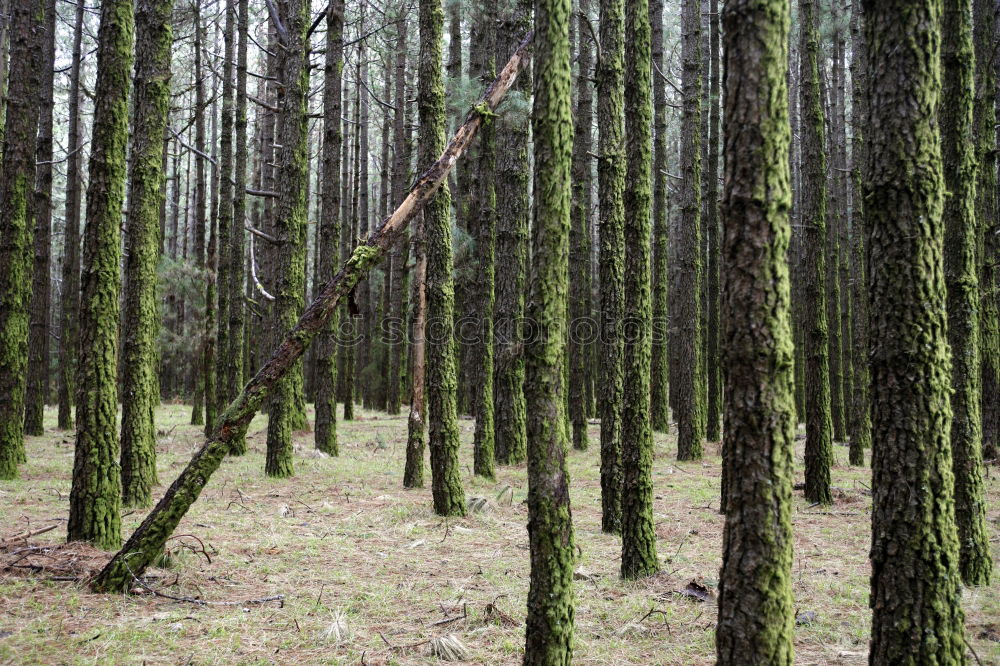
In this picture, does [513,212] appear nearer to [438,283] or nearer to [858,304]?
[438,283]

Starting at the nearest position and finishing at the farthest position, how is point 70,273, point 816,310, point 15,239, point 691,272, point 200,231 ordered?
1. point 816,310
2. point 15,239
3. point 691,272
4. point 70,273
5. point 200,231

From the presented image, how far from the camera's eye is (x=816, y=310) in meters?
8.62

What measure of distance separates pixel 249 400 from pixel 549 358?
2.28m

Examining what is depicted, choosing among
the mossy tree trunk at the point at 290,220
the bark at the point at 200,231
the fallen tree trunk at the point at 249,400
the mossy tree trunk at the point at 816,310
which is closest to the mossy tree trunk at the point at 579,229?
the mossy tree trunk at the point at 816,310

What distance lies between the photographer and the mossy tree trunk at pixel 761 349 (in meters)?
2.93

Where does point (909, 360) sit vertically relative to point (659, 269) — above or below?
below

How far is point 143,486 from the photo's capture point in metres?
7.22

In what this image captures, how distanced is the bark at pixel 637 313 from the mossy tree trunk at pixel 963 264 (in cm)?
220

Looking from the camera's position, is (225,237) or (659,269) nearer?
(225,237)

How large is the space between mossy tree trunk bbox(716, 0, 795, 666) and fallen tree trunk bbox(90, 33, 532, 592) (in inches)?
80.9

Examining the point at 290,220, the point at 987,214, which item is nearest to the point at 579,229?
the point at 290,220

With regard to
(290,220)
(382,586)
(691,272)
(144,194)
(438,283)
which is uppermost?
(290,220)

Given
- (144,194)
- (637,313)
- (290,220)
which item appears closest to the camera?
(637,313)

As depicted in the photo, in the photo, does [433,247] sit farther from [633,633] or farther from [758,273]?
[758,273]
